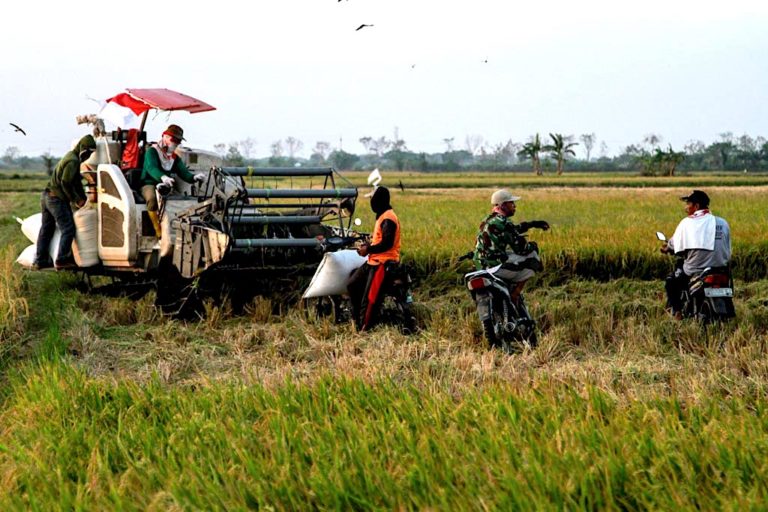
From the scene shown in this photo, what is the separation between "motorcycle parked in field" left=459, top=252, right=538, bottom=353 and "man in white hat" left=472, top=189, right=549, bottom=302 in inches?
2.9

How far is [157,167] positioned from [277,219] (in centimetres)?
128

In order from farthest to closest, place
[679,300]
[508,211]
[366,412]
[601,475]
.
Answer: [679,300] → [508,211] → [366,412] → [601,475]

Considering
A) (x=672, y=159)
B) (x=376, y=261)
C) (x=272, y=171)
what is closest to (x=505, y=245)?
(x=376, y=261)

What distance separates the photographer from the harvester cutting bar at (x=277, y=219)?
348 inches

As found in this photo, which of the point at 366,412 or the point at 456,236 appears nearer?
the point at 366,412

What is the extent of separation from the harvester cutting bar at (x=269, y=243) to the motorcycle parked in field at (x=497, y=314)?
188 centimetres

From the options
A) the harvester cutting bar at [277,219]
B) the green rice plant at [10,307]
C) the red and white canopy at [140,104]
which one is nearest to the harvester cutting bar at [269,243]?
the harvester cutting bar at [277,219]

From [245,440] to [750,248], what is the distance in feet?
28.7

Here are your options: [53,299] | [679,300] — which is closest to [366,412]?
[679,300]

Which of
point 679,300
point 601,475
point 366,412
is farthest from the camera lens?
point 679,300

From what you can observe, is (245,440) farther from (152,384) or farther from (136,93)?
(136,93)

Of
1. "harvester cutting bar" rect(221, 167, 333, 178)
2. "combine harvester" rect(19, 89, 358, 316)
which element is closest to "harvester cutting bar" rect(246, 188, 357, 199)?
"combine harvester" rect(19, 89, 358, 316)

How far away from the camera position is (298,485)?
3941 millimetres

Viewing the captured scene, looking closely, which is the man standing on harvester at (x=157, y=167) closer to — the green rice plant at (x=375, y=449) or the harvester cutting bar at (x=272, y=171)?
the harvester cutting bar at (x=272, y=171)
